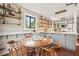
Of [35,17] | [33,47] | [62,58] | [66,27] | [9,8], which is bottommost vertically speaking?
[62,58]

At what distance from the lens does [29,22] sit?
2.30 meters

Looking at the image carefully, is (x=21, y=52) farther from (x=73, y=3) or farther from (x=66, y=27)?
(x=73, y=3)

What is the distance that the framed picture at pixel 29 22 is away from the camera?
227 centimetres

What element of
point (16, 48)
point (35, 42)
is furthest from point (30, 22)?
point (16, 48)

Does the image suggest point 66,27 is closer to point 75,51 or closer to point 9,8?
point 75,51

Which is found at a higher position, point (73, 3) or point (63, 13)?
point (73, 3)

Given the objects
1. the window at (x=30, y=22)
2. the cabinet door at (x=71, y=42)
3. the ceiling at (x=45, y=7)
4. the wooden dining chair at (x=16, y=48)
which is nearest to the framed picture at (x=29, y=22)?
the window at (x=30, y=22)

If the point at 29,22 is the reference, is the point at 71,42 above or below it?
below

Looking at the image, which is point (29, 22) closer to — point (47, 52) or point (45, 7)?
point (45, 7)

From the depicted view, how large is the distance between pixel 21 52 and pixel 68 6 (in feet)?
3.79

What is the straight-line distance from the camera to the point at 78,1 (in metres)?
2.25

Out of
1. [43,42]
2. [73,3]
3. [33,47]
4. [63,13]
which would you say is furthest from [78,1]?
[33,47]

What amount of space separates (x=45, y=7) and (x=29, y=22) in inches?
15.2

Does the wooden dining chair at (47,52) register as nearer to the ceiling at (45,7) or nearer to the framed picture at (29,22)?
the framed picture at (29,22)
